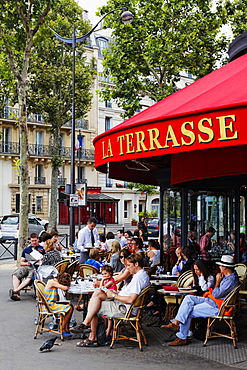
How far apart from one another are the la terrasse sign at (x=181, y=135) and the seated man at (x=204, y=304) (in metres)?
2.23

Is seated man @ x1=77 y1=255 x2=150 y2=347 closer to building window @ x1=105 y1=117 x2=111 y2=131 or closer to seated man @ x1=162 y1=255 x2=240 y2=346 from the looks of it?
seated man @ x1=162 y1=255 x2=240 y2=346

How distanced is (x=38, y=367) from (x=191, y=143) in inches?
134

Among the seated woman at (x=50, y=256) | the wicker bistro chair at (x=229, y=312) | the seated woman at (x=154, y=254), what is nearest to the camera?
the wicker bistro chair at (x=229, y=312)

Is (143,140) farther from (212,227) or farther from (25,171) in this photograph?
(25,171)

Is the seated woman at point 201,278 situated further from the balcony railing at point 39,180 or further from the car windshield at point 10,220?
the balcony railing at point 39,180

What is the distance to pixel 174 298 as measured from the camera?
28.4 feet

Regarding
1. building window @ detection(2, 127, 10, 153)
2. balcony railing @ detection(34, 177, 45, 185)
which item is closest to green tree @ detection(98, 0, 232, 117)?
building window @ detection(2, 127, 10, 153)

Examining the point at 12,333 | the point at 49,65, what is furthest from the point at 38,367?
the point at 49,65

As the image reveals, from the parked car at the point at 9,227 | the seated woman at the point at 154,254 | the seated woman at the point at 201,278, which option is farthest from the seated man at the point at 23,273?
the parked car at the point at 9,227

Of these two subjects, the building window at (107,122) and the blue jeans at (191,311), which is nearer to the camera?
the blue jeans at (191,311)

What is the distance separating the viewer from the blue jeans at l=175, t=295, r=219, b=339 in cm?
738

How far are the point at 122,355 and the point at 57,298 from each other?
5.28ft

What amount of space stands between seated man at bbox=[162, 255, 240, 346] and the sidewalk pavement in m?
0.24

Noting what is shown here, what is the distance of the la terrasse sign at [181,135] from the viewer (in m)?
5.56
